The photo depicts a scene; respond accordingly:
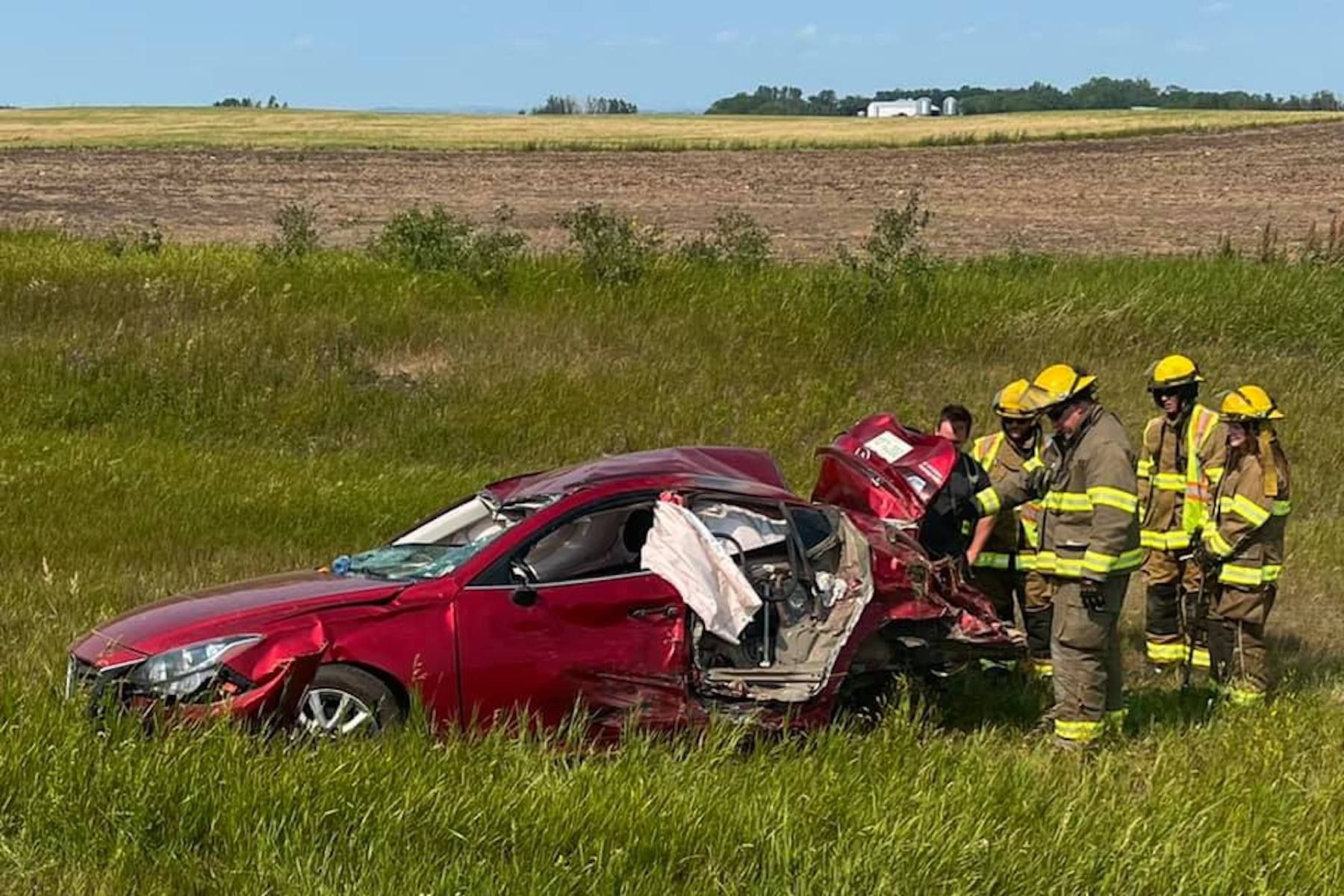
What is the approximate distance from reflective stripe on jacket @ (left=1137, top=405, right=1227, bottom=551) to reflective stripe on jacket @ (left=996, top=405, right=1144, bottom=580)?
3.97 ft

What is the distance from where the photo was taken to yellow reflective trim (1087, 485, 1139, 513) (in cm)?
688

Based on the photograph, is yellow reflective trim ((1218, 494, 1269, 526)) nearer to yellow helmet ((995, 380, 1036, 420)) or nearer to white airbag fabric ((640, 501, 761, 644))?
yellow helmet ((995, 380, 1036, 420))

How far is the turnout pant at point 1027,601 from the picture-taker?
870 cm

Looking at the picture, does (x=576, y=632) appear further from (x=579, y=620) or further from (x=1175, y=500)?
(x=1175, y=500)

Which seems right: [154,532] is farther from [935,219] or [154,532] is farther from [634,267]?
[935,219]

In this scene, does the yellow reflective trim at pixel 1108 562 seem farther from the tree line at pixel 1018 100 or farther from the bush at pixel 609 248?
the tree line at pixel 1018 100

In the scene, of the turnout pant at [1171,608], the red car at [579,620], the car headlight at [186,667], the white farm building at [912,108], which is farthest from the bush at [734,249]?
the white farm building at [912,108]

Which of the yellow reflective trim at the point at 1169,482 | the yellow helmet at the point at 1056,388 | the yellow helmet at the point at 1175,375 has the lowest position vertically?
the yellow reflective trim at the point at 1169,482

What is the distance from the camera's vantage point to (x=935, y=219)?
32531 mm

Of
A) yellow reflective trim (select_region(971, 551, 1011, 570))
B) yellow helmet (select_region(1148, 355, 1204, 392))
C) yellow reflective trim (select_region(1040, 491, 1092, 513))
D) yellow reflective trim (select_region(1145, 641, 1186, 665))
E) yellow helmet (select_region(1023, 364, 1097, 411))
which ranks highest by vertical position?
yellow helmet (select_region(1023, 364, 1097, 411))

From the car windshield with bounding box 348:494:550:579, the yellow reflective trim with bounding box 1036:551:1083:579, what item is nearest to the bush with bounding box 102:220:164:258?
the car windshield with bounding box 348:494:550:579

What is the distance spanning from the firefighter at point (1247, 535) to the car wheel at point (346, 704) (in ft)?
15.0

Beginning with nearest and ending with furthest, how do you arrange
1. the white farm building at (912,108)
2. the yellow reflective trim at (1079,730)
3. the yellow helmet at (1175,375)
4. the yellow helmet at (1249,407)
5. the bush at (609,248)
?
the yellow reflective trim at (1079,730) < the yellow helmet at (1249,407) < the yellow helmet at (1175,375) < the bush at (609,248) < the white farm building at (912,108)

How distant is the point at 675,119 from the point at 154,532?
86778mm
